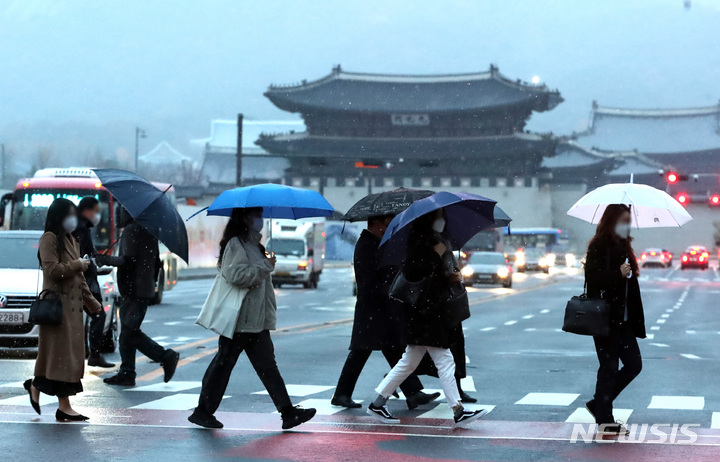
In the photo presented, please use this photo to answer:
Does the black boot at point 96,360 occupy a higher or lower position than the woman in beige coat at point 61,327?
lower

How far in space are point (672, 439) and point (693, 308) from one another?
21008 mm

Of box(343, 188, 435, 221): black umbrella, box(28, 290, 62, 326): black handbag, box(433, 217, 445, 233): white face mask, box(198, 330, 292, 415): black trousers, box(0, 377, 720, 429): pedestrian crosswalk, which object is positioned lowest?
box(0, 377, 720, 429): pedestrian crosswalk

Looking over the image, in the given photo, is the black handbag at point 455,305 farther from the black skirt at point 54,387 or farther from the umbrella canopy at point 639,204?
the black skirt at point 54,387

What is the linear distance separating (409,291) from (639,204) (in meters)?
1.92

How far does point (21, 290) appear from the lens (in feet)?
43.6

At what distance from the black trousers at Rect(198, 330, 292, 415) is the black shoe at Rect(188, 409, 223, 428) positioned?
1.6 inches

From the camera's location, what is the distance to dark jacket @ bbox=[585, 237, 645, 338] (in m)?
8.37

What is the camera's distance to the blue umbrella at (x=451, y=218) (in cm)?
848

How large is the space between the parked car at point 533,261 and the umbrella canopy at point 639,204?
190 feet

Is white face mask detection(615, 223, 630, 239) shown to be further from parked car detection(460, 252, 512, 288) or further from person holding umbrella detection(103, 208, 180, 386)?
parked car detection(460, 252, 512, 288)

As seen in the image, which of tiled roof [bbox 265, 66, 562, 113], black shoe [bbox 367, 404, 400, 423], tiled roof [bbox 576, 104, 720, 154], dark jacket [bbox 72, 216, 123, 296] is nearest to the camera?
black shoe [bbox 367, 404, 400, 423]

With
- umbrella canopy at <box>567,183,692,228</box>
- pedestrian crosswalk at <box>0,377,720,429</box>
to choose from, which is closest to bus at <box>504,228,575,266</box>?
pedestrian crosswalk at <box>0,377,720,429</box>

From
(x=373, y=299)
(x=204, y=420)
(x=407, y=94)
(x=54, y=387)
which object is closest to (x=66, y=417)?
(x=54, y=387)

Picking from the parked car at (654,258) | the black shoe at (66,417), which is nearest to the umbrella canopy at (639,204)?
the black shoe at (66,417)
